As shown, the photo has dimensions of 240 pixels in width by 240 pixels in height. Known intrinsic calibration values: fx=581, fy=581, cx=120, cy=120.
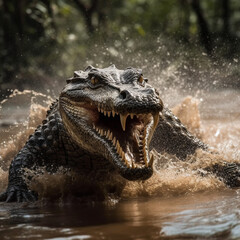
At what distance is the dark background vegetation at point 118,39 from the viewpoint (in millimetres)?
14227

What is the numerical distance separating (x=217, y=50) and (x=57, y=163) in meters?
11.6

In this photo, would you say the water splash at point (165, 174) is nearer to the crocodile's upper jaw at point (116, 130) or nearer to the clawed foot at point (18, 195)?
the clawed foot at point (18, 195)

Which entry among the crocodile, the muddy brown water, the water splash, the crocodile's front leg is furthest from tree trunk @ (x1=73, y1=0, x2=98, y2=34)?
the crocodile's front leg

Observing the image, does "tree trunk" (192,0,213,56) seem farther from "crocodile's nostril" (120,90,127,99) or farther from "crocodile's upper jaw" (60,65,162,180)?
"crocodile's nostril" (120,90,127,99)

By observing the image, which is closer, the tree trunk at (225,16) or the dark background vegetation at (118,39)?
the dark background vegetation at (118,39)

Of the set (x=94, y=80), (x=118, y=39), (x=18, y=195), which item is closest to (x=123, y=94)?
(x=94, y=80)

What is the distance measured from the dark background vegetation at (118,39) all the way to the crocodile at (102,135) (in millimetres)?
7045

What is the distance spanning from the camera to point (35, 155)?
5.54 m

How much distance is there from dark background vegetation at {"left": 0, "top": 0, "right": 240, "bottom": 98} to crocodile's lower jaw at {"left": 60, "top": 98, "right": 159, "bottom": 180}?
299 inches

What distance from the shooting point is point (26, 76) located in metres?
14.8

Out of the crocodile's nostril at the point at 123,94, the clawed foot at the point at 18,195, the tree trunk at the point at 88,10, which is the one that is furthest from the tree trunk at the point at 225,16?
the crocodile's nostril at the point at 123,94

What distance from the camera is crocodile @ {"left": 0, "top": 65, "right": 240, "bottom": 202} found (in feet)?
14.4

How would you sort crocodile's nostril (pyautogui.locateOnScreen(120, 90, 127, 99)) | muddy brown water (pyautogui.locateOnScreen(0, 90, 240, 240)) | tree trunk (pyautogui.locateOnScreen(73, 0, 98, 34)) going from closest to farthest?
muddy brown water (pyautogui.locateOnScreen(0, 90, 240, 240)) < crocodile's nostril (pyautogui.locateOnScreen(120, 90, 127, 99)) < tree trunk (pyautogui.locateOnScreen(73, 0, 98, 34))

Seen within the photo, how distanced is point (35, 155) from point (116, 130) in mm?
1164
